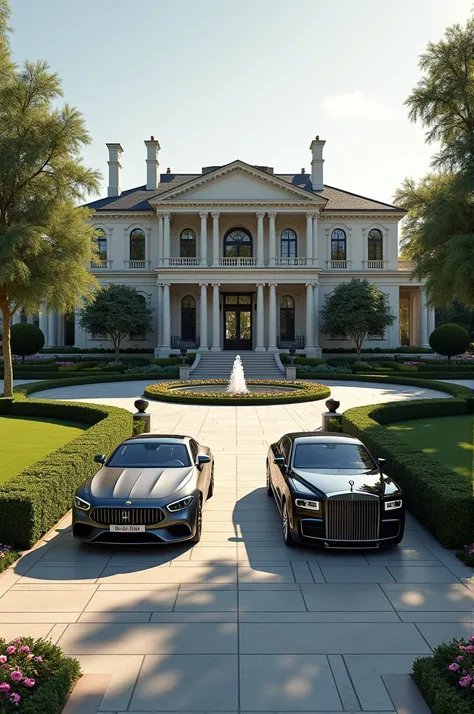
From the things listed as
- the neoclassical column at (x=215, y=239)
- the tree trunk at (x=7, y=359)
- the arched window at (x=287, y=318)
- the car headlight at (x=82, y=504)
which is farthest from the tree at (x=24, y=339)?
the car headlight at (x=82, y=504)

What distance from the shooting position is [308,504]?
7.09 metres

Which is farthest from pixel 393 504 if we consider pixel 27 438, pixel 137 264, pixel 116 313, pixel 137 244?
pixel 137 244

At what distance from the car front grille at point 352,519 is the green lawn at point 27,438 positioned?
6.22 metres

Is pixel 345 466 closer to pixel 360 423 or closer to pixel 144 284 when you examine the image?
pixel 360 423

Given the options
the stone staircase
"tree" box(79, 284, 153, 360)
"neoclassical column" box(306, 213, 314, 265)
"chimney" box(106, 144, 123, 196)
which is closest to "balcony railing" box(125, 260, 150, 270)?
"tree" box(79, 284, 153, 360)

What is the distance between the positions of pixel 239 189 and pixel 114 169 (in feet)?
46.6

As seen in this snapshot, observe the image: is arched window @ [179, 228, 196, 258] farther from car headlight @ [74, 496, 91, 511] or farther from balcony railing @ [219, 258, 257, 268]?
car headlight @ [74, 496, 91, 511]

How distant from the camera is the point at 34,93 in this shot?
21.1 m

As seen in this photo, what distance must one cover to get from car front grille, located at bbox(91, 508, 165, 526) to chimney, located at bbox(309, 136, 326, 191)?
45323 millimetres

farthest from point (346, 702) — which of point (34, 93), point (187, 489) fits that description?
point (34, 93)

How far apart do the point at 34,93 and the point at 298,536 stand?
69.3ft

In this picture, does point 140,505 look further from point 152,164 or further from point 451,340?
point 152,164

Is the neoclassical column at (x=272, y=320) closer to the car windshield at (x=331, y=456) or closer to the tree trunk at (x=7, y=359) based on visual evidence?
the tree trunk at (x=7, y=359)

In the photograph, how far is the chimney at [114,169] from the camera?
4938 cm
